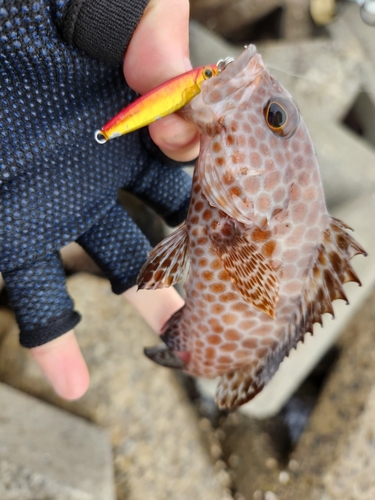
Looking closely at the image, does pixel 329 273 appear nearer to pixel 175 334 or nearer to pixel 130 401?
pixel 175 334

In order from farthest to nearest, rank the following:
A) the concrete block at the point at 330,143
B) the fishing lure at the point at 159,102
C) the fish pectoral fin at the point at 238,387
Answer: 1. the concrete block at the point at 330,143
2. the fish pectoral fin at the point at 238,387
3. the fishing lure at the point at 159,102

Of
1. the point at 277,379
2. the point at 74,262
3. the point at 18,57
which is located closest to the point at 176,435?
the point at 277,379

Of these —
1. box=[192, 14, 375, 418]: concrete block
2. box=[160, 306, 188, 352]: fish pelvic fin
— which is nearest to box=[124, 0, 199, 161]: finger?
box=[160, 306, 188, 352]: fish pelvic fin

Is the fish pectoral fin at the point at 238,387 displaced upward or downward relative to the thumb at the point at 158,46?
downward

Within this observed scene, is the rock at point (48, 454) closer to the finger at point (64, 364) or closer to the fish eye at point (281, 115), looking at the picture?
the finger at point (64, 364)

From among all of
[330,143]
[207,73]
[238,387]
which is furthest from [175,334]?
[330,143]

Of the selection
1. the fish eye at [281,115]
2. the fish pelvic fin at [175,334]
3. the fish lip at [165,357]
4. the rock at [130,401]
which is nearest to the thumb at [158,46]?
the fish eye at [281,115]
